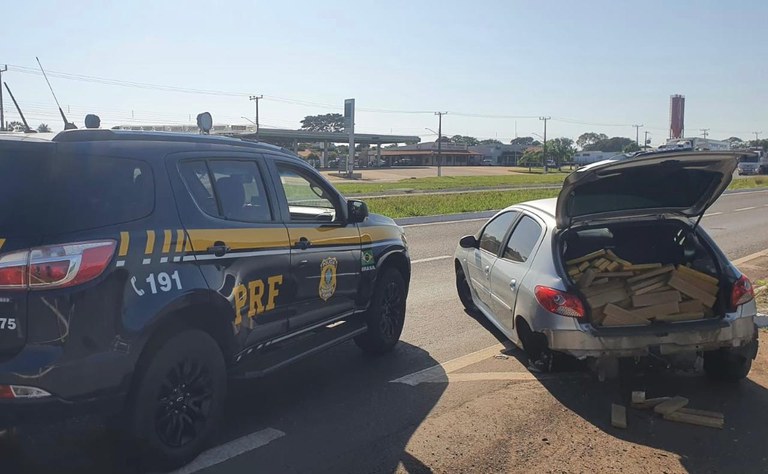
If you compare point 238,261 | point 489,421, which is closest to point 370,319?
point 489,421

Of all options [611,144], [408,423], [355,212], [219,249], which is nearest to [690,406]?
[408,423]

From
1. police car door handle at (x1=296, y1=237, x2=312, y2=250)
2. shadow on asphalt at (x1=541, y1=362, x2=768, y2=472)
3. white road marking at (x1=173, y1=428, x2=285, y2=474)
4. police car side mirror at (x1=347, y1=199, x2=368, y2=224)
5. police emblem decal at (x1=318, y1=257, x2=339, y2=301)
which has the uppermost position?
police car side mirror at (x1=347, y1=199, x2=368, y2=224)

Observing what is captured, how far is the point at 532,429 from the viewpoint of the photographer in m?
4.86

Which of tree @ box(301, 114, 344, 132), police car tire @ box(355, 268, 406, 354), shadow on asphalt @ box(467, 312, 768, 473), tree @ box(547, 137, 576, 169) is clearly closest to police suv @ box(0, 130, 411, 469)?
police car tire @ box(355, 268, 406, 354)

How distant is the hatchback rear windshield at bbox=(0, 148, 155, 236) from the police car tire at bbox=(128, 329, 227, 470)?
78 cm

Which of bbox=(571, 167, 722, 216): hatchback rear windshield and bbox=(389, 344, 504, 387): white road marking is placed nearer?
bbox=(571, 167, 722, 216): hatchback rear windshield

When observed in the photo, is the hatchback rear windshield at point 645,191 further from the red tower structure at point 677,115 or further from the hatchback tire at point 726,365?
the red tower structure at point 677,115

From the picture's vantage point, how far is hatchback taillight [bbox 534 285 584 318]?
17.5ft

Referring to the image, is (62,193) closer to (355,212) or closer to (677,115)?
(355,212)

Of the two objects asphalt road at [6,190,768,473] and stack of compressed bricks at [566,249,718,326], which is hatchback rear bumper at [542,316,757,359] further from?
asphalt road at [6,190,768,473]

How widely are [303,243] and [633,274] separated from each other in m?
2.73

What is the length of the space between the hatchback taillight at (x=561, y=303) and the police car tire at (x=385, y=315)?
1.60 meters

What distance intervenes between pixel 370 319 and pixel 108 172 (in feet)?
10.0

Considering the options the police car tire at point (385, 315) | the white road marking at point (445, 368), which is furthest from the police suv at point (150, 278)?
the police car tire at point (385, 315)
